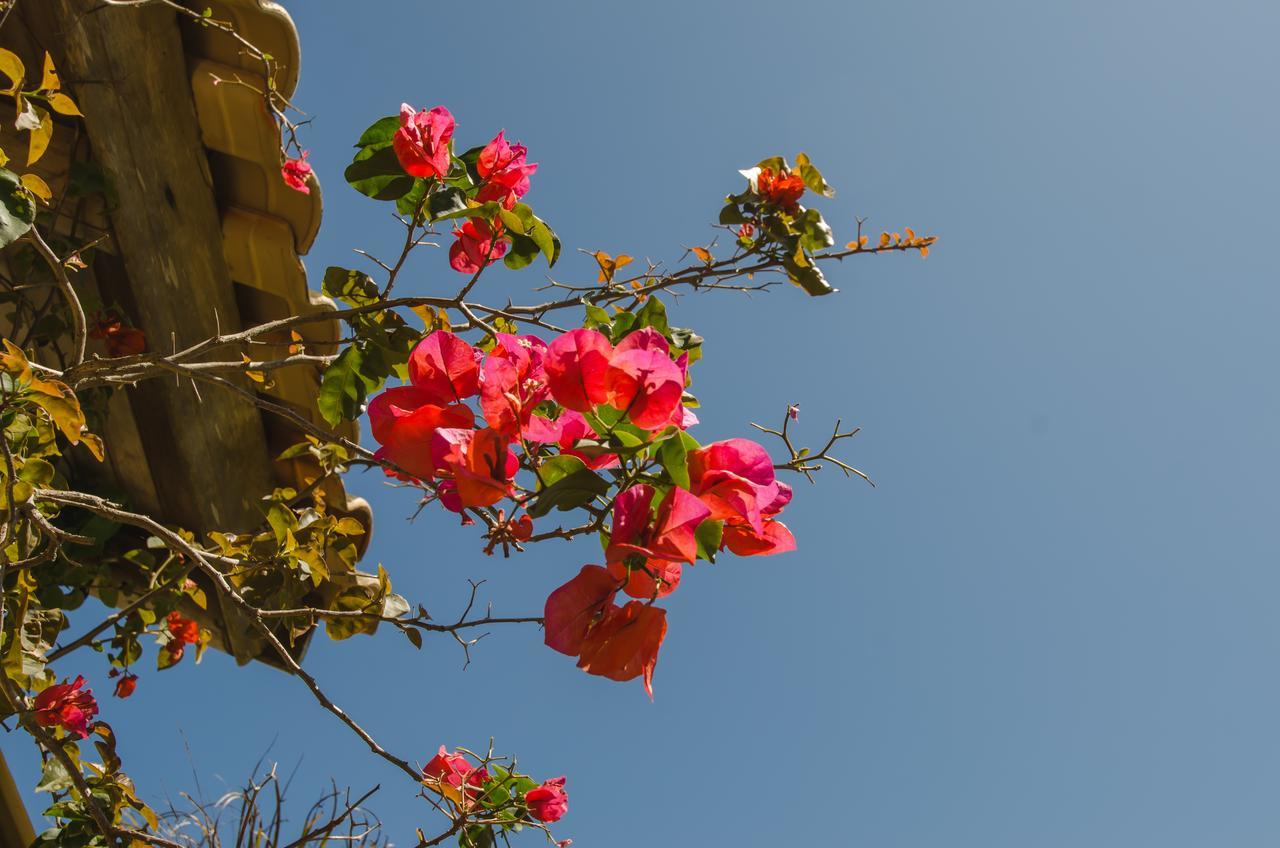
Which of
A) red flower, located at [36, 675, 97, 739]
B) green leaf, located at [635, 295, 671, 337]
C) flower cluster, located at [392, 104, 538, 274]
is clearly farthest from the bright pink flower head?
red flower, located at [36, 675, 97, 739]

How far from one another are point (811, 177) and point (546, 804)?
133cm

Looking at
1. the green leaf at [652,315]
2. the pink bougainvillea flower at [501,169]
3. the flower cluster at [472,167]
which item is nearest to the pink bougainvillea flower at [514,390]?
the green leaf at [652,315]

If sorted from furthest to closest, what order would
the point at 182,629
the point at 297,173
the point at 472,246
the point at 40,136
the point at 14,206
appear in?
the point at 182,629 < the point at 297,173 < the point at 472,246 < the point at 40,136 < the point at 14,206

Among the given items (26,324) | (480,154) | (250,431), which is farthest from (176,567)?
(480,154)

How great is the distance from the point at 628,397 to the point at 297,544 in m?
1.14

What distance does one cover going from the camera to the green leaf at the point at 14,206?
1171mm

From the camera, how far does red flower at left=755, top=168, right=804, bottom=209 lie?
201 centimetres

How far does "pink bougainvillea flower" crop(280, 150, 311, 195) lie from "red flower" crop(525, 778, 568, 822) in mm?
1240

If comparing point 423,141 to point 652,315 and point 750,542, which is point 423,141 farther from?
point 750,542

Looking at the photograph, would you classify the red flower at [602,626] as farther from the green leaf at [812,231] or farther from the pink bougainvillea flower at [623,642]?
the green leaf at [812,231]

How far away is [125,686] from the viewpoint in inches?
104

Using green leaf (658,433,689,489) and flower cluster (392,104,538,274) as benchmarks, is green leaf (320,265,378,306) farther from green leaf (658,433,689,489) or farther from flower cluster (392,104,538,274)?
green leaf (658,433,689,489)

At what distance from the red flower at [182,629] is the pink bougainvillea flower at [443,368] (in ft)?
6.29

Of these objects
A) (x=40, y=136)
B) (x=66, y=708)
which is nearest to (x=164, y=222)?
(x=40, y=136)
